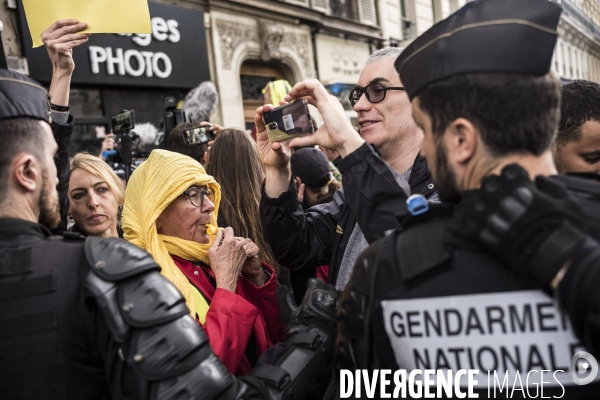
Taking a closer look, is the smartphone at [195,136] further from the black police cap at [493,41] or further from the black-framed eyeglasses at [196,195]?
the black police cap at [493,41]

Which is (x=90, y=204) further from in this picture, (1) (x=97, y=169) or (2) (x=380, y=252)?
(2) (x=380, y=252)

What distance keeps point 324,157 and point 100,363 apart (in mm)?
2665

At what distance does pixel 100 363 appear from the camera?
129 centimetres

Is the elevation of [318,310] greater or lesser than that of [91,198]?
lesser

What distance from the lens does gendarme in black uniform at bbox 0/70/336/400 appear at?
117cm

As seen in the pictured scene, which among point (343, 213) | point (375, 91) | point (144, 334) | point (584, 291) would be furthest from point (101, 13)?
point (584, 291)

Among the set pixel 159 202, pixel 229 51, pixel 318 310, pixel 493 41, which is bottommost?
pixel 318 310

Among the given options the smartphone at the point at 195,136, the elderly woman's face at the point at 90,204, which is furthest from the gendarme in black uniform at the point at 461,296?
the smartphone at the point at 195,136

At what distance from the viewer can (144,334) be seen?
1174 mm

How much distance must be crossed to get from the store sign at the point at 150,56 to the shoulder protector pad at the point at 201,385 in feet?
21.3

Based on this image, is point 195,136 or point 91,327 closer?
point 91,327

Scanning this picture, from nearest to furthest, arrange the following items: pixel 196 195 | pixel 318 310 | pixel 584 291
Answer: pixel 584 291
pixel 318 310
pixel 196 195

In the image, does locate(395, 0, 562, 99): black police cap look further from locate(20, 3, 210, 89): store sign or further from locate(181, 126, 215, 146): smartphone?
locate(20, 3, 210, 89): store sign

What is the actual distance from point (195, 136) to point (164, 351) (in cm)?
278
